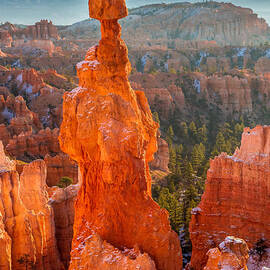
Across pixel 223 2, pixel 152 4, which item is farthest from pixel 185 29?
pixel 152 4

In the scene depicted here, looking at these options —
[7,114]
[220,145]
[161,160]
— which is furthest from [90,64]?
[220,145]

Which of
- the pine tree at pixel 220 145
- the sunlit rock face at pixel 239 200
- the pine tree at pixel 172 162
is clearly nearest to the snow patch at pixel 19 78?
the pine tree at pixel 172 162

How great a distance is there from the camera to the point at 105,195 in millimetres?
10008

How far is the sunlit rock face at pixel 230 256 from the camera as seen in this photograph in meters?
8.65

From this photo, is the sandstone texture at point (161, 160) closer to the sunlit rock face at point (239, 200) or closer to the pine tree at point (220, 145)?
the pine tree at point (220, 145)

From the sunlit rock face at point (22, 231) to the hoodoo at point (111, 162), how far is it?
13.0 feet

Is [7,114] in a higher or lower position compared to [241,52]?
lower

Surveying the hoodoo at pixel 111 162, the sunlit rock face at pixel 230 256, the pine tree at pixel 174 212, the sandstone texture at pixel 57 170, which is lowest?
the pine tree at pixel 174 212

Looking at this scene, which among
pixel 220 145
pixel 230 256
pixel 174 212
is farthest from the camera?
pixel 220 145

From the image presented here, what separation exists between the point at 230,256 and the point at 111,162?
328 cm

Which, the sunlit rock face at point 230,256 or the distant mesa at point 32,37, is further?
the distant mesa at point 32,37

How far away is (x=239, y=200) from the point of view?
1587 centimetres

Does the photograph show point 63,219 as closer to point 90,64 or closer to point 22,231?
point 22,231

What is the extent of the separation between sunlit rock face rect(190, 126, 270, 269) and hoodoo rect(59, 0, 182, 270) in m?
5.80
